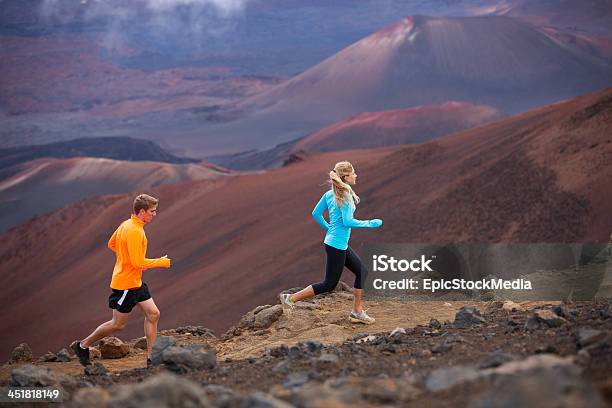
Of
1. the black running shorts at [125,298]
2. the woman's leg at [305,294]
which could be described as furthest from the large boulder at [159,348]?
the woman's leg at [305,294]

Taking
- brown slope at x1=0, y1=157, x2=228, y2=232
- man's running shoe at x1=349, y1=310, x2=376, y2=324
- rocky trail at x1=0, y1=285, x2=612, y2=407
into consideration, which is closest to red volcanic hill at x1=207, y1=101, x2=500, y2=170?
brown slope at x1=0, y1=157, x2=228, y2=232

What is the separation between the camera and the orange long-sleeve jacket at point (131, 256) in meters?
6.43

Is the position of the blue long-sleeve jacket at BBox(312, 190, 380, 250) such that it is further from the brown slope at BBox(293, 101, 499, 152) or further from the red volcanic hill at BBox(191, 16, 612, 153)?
the red volcanic hill at BBox(191, 16, 612, 153)

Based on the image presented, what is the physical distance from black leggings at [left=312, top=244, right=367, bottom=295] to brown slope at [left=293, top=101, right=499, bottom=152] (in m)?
60.7

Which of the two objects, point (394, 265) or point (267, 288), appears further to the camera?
point (267, 288)

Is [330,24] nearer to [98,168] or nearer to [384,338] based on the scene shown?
[98,168]

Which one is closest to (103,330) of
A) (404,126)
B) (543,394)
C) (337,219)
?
(337,219)

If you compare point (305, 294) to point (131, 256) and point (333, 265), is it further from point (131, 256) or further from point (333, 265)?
point (131, 256)

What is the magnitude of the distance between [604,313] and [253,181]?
29565 mm

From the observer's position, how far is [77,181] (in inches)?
2372

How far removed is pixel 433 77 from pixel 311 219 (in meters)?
71.6

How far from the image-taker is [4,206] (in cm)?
6219

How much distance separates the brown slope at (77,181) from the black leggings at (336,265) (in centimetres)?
4645

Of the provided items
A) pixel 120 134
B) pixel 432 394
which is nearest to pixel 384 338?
pixel 432 394
